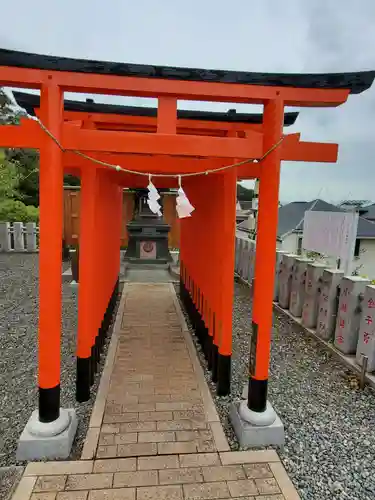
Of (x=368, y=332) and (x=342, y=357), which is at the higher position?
(x=368, y=332)

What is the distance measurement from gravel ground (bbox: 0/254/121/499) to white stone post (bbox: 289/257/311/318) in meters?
4.21

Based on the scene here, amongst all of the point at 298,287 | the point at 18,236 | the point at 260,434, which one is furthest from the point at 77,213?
the point at 260,434

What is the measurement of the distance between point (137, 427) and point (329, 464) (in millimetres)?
1906

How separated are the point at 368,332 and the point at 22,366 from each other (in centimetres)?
503

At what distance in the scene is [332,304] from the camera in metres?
5.89

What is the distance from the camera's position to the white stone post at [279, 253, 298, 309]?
25.1 feet

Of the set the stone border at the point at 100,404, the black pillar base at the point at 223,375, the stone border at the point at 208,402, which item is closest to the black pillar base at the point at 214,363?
the stone border at the point at 208,402

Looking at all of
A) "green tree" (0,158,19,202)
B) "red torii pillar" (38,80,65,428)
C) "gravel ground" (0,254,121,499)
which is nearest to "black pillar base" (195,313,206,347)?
"gravel ground" (0,254,121,499)

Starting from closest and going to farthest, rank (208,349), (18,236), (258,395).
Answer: (258,395) → (208,349) → (18,236)

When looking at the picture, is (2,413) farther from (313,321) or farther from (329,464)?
(313,321)

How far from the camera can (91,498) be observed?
8.82 feet

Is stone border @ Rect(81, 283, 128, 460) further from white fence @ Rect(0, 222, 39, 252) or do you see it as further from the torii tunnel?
white fence @ Rect(0, 222, 39, 252)

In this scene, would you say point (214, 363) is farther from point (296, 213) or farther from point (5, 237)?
point (296, 213)

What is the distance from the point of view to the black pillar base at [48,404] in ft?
10.5
